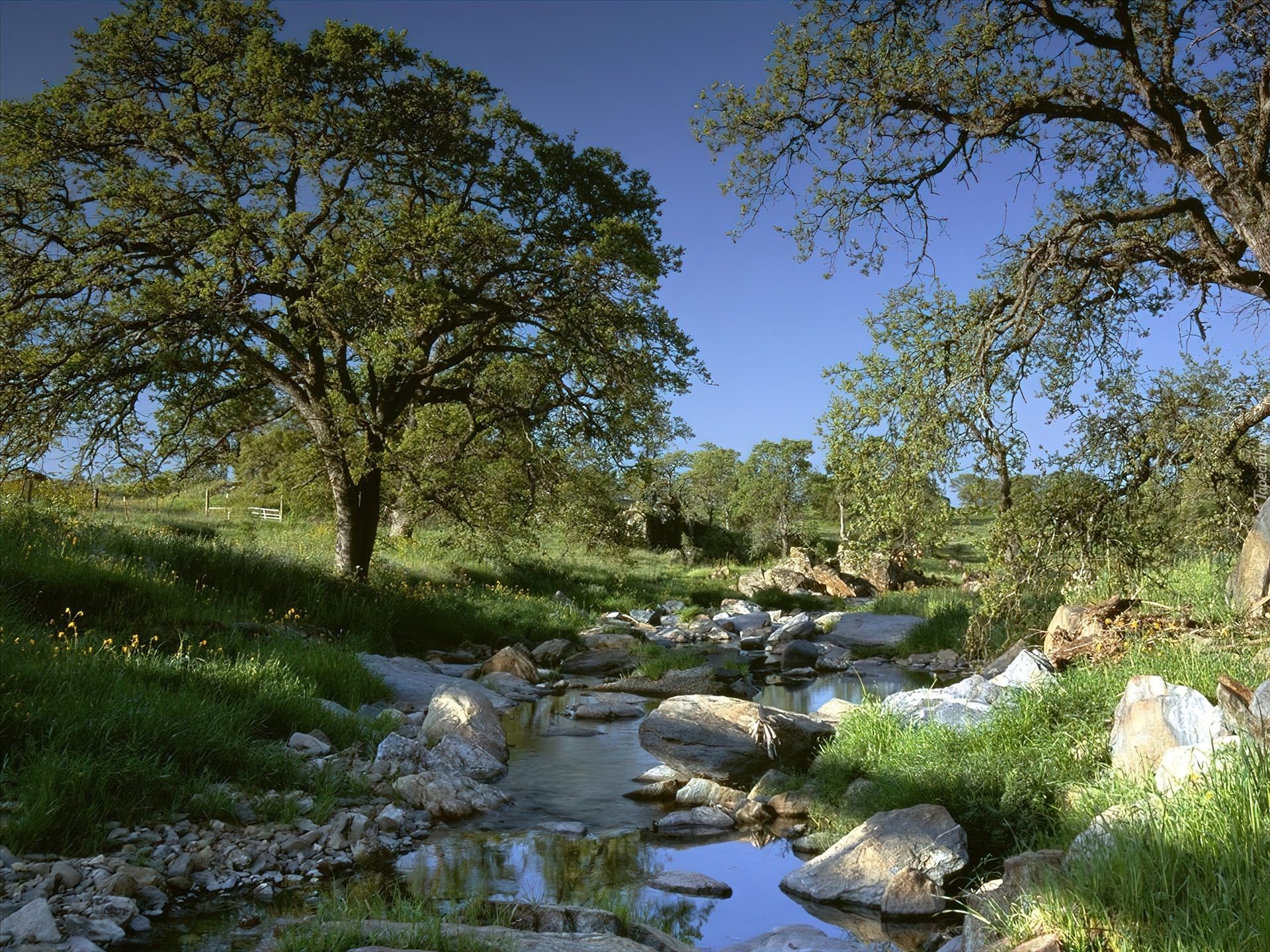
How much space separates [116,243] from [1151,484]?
16439 mm

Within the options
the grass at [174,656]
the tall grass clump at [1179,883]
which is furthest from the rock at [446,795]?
the tall grass clump at [1179,883]

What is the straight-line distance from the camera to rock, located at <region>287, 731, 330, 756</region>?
8805 millimetres

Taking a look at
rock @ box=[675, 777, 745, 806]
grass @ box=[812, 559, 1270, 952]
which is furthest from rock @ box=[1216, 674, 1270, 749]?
rock @ box=[675, 777, 745, 806]

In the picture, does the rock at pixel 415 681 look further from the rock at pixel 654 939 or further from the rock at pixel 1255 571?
the rock at pixel 1255 571

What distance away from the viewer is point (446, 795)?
329 inches

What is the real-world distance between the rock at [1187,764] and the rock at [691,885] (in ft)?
10.3

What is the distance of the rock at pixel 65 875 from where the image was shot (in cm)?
554

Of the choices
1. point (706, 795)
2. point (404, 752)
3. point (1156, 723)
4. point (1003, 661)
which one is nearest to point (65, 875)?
point (404, 752)

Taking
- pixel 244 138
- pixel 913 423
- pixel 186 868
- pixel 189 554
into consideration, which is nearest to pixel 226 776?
pixel 186 868

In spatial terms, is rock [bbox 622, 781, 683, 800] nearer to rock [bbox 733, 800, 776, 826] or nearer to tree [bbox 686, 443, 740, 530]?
rock [bbox 733, 800, 776, 826]

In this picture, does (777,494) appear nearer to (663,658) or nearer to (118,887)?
(663,658)

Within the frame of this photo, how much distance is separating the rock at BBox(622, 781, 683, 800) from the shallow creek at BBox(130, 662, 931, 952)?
5.2 inches

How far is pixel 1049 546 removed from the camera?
1052cm

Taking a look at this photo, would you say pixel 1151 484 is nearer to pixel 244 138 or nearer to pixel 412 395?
pixel 412 395
